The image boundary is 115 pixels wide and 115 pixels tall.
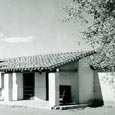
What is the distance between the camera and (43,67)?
66.5 ft

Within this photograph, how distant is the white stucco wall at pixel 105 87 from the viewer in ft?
71.2

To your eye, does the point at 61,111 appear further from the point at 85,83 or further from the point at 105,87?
the point at 105,87

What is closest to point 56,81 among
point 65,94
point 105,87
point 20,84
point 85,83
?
point 65,94

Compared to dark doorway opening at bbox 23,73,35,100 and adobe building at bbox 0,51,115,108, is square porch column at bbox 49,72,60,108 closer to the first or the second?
adobe building at bbox 0,51,115,108

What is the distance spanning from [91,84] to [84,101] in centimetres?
147

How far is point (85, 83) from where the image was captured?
22.2 m

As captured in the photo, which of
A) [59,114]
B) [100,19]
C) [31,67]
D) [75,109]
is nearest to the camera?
[100,19]

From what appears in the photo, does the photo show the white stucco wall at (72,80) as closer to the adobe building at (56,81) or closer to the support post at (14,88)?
the adobe building at (56,81)

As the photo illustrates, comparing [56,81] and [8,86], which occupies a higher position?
[56,81]

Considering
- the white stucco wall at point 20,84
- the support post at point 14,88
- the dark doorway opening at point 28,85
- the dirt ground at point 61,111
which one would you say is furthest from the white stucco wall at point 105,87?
the support post at point 14,88

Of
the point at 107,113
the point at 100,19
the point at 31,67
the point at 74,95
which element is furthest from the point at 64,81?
the point at 100,19

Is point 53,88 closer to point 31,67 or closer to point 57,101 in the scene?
point 57,101

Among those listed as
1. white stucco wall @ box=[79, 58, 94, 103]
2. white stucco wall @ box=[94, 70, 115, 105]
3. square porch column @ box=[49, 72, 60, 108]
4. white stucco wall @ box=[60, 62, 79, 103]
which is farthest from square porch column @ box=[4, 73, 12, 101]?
white stucco wall @ box=[94, 70, 115, 105]

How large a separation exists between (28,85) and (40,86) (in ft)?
4.69
